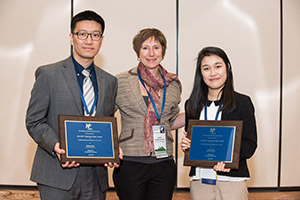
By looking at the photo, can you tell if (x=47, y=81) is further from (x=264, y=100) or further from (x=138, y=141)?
(x=264, y=100)

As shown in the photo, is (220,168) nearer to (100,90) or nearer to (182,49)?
(100,90)

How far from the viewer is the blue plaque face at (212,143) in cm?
183

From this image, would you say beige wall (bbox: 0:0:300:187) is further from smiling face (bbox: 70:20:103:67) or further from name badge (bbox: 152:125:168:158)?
smiling face (bbox: 70:20:103:67)

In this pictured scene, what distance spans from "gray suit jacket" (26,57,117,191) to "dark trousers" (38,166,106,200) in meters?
0.04

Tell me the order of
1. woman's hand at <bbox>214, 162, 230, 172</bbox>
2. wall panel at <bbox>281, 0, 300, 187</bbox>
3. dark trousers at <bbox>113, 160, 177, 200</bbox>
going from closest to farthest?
woman's hand at <bbox>214, 162, 230, 172</bbox>, dark trousers at <bbox>113, 160, 177, 200</bbox>, wall panel at <bbox>281, 0, 300, 187</bbox>

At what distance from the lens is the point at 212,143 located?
6.16 feet

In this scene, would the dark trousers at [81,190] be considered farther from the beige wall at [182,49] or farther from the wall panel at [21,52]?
the wall panel at [21,52]

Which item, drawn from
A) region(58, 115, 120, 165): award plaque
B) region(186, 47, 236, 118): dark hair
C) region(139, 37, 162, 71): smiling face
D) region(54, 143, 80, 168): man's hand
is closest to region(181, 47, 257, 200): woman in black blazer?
region(186, 47, 236, 118): dark hair

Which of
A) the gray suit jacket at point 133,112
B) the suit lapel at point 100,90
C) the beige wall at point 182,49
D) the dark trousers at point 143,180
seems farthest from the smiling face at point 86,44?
the beige wall at point 182,49

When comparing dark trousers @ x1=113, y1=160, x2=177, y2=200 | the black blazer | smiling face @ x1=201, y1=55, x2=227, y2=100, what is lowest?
dark trousers @ x1=113, y1=160, x2=177, y2=200

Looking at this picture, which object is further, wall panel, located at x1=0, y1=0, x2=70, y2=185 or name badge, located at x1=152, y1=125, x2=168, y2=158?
wall panel, located at x1=0, y1=0, x2=70, y2=185

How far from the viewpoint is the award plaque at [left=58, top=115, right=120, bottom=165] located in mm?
1723

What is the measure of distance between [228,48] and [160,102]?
2436mm

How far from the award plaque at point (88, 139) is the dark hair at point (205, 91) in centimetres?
60
